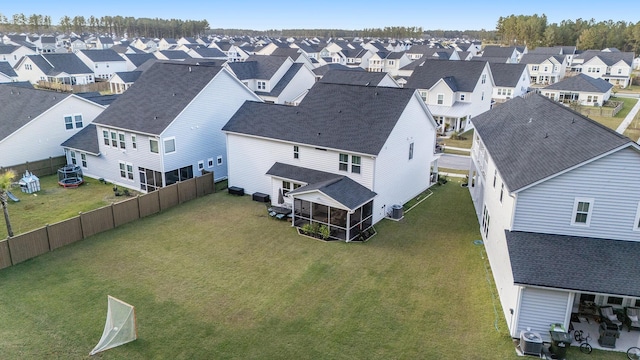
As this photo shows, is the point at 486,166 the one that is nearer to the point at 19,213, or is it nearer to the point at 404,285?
the point at 404,285

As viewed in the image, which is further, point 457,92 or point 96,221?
point 457,92

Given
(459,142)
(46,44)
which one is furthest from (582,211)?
(46,44)

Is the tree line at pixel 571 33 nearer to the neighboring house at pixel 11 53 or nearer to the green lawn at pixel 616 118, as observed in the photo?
the green lawn at pixel 616 118

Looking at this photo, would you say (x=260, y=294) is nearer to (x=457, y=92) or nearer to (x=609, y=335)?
(x=609, y=335)

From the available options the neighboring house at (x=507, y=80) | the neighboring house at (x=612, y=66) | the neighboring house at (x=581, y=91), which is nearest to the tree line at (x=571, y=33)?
the neighboring house at (x=612, y=66)

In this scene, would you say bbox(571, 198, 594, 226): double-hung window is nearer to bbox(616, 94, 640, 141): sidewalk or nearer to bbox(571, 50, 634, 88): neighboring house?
bbox(616, 94, 640, 141): sidewalk

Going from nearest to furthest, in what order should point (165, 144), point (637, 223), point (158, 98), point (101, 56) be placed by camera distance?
point (637, 223)
point (165, 144)
point (158, 98)
point (101, 56)

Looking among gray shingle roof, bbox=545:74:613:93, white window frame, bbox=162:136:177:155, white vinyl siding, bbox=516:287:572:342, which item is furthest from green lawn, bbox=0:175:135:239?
gray shingle roof, bbox=545:74:613:93
